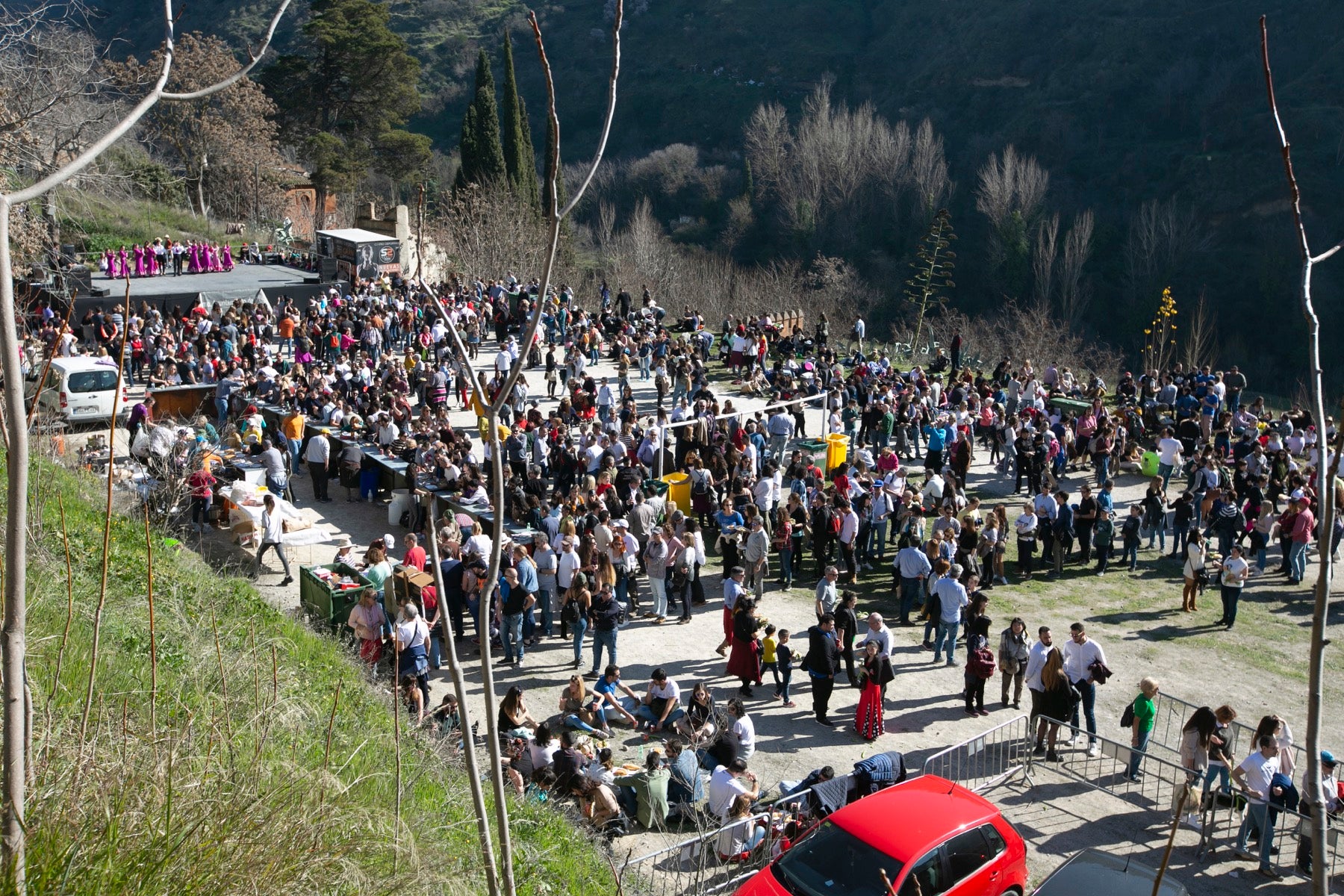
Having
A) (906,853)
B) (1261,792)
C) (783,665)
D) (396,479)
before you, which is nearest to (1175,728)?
(1261,792)

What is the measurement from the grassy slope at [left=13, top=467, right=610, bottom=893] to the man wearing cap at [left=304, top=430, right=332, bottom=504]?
288 inches

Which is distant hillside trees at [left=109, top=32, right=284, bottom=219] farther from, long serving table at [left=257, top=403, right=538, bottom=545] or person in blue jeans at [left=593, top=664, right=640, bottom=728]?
person in blue jeans at [left=593, top=664, right=640, bottom=728]

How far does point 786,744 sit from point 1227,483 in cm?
1121

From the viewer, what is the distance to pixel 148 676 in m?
8.17

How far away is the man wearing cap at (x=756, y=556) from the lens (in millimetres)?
16594

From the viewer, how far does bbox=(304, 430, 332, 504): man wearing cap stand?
20.3 metres

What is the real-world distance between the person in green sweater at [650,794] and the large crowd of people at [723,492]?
0.03 meters

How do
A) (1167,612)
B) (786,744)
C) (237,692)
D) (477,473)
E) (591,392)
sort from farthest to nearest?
(591,392)
(477,473)
(1167,612)
(786,744)
(237,692)

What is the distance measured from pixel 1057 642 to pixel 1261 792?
18.4 feet

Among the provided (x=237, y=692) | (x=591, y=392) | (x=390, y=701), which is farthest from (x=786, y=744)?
(x=591, y=392)

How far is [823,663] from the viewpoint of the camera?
1316cm

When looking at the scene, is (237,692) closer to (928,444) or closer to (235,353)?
(928,444)

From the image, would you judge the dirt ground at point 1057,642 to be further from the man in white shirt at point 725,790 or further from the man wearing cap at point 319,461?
the man in white shirt at point 725,790

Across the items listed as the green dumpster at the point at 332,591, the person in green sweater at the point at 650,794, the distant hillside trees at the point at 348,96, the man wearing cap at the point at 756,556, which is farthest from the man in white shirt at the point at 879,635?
the distant hillside trees at the point at 348,96
